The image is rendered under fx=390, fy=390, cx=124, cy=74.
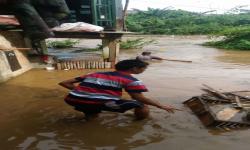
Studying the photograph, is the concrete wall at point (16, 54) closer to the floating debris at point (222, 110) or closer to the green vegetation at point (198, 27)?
the floating debris at point (222, 110)

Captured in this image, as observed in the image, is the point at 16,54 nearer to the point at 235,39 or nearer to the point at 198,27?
the point at 235,39

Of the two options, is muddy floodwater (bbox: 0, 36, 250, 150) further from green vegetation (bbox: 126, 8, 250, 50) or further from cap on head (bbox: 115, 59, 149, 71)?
green vegetation (bbox: 126, 8, 250, 50)

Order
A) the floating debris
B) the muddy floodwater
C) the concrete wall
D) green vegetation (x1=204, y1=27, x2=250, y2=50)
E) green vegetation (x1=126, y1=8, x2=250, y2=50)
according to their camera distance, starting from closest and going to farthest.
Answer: the muddy floodwater, the floating debris, the concrete wall, green vegetation (x1=204, y1=27, x2=250, y2=50), green vegetation (x1=126, y1=8, x2=250, y2=50)

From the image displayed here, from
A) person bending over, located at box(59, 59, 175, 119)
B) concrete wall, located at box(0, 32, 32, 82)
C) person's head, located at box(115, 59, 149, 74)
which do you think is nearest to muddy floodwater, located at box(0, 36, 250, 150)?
person bending over, located at box(59, 59, 175, 119)

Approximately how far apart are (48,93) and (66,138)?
117 inches

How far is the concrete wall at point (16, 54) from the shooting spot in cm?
914

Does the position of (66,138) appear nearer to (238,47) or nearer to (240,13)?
(238,47)

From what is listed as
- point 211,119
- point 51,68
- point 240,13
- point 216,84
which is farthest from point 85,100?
point 240,13

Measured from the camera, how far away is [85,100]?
492 cm

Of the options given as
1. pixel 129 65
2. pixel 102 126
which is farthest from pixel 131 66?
pixel 102 126

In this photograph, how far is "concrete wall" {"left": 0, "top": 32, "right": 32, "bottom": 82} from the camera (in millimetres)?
9141

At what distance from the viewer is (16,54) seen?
1044cm

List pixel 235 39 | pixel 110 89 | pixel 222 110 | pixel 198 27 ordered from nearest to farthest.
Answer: pixel 110 89, pixel 222 110, pixel 235 39, pixel 198 27

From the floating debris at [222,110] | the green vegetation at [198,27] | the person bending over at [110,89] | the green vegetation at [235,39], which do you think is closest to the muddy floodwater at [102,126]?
the floating debris at [222,110]
